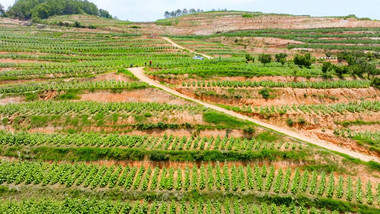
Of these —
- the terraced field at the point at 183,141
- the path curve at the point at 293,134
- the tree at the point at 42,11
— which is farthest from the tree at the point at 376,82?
the tree at the point at 42,11

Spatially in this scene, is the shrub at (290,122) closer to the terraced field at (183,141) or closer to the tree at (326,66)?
the terraced field at (183,141)

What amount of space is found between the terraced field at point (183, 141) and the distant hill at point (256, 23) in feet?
187

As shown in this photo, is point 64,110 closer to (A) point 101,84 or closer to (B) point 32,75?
(A) point 101,84

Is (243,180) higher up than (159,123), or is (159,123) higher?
(159,123)

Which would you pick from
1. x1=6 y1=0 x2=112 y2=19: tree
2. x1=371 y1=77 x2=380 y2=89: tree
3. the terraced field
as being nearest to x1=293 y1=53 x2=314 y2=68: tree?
the terraced field

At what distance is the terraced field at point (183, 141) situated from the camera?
2336 centimetres

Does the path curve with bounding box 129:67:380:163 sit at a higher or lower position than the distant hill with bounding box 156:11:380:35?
lower

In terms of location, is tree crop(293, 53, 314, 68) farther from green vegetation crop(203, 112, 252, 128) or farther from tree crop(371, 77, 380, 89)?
green vegetation crop(203, 112, 252, 128)

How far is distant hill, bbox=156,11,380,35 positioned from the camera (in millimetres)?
97250

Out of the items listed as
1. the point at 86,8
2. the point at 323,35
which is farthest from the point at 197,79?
the point at 86,8

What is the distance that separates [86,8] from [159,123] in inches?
7445

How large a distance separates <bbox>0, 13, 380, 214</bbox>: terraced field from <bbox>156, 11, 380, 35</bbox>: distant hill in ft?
187

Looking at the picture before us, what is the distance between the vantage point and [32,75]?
165 ft

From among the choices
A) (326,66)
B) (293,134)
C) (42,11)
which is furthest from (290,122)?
(42,11)
